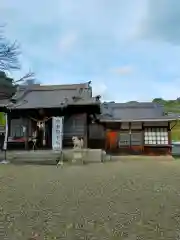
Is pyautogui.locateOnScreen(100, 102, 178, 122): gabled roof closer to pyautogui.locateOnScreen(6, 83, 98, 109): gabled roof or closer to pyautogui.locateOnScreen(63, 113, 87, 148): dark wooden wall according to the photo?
pyautogui.locateOnScreen(63, 113, 87, 148): dark wooden wall

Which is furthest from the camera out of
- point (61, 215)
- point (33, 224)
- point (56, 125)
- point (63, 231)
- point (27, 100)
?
point (27, 100)

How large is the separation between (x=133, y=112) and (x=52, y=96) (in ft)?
21.1

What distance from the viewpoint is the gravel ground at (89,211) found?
461 cm

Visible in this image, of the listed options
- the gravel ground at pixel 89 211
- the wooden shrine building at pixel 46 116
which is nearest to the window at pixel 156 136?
the wooden shrine building at pixel 46 116

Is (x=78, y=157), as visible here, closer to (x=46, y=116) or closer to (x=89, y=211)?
(x=46, y=116)

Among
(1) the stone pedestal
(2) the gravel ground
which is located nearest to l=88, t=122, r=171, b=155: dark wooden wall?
(1) the stone pedestal

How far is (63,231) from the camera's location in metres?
4.69

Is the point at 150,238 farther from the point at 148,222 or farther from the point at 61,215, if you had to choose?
the point at 61,215

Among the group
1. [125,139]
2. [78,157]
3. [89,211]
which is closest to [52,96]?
[125,139]

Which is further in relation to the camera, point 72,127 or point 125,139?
point 125,139

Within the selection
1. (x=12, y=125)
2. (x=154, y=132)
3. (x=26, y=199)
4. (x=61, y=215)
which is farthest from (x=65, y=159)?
(x=61, y=215)

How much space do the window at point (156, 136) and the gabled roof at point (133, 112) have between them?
3.13ft

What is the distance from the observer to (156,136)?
2150cm

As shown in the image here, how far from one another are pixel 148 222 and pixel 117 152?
16.7 m
